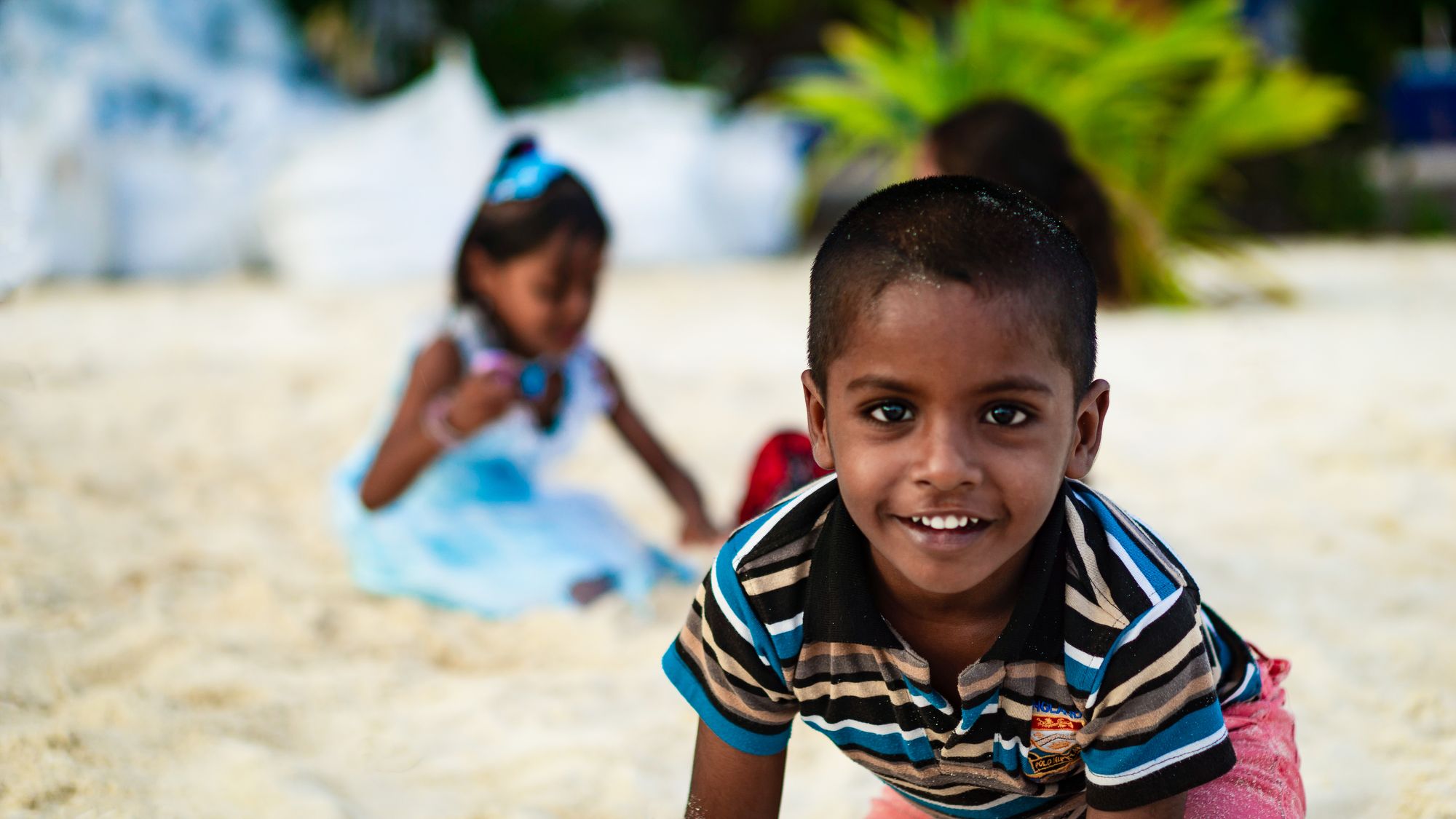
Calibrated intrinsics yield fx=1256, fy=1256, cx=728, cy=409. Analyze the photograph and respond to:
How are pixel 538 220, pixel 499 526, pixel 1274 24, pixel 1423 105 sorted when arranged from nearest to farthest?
pixel 538 220 < pixel 499 526 < pixel 1423 105 < pixel 1274 24

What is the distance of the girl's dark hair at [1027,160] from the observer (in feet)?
8.62

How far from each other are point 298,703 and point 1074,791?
1351 mm

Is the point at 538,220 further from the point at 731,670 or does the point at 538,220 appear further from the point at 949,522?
the point at 949,522

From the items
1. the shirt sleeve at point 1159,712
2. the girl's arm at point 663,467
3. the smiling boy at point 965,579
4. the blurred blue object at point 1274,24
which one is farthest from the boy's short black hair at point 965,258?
the blurred blue object at point 1274,24

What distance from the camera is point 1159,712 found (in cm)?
118

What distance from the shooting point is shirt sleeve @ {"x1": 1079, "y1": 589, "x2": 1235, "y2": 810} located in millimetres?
1181

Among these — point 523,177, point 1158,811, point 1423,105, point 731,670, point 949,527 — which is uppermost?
point 1423,105

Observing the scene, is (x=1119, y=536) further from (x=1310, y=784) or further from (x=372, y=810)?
(x=372, y=810)

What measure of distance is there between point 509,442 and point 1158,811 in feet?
6.62

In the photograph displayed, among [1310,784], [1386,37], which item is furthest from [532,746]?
[1386,37]

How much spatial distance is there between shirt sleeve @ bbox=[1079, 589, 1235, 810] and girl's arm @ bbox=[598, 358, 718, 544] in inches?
66.9

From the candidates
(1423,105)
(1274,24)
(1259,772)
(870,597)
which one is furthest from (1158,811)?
(1274,24)

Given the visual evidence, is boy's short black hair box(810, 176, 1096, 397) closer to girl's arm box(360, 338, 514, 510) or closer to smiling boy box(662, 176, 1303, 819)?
smiling boy box(662, 176, 1303, 819)

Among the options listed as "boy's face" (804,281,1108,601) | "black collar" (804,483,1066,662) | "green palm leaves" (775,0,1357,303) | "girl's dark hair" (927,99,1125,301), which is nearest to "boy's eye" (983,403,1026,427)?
"boy's face" (804,281,1108,601)
